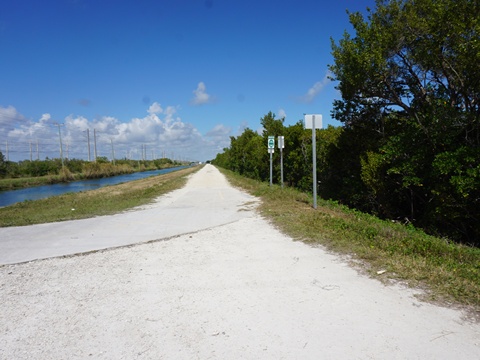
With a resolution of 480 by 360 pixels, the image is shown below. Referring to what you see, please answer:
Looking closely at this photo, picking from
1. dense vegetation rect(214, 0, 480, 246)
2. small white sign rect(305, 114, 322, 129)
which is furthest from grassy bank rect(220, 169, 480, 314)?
dense vegetation rect(214, 0, 480, 246)

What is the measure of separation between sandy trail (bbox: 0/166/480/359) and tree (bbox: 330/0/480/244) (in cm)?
666

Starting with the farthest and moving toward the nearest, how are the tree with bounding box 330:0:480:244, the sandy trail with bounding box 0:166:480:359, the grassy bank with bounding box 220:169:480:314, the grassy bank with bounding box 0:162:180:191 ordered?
the grassy bank with bounding box 0:162:180:191 → the tree with bounding box 330:0:480:244 → the grassy bank with bounding box 220:169:480:314 → the sandy trail with bounding box 0:166:480:359

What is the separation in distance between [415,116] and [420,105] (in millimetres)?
1464

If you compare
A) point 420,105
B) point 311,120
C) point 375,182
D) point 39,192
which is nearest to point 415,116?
point 420,105

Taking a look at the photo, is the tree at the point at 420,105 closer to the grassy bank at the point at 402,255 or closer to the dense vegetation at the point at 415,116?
the dense vegetation at the point at 415,116

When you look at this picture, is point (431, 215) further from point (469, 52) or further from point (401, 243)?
point (401, 243)

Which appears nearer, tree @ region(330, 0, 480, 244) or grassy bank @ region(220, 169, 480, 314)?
grassy bank @ region(220, 169, 480, 314)

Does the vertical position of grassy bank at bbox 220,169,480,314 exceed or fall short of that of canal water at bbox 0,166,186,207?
it exceeds it

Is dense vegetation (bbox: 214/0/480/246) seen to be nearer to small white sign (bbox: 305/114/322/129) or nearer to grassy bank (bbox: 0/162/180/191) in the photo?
small white sign (bbox: 305/114/322/129)

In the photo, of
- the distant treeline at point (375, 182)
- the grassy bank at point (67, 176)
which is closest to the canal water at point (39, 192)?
the grassy bank at point (67, 176)

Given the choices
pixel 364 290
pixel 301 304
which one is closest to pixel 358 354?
pixel 301 304

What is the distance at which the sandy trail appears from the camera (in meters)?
2.98

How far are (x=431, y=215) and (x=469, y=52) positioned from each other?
17.3 ft

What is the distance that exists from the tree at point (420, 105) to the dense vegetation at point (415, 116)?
0.03 meters
